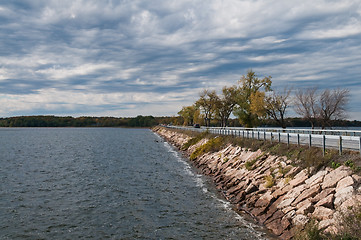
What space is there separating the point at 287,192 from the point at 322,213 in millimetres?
3127

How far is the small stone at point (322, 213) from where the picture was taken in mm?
10105

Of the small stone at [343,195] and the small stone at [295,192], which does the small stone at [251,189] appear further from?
the small stone at [343,195]

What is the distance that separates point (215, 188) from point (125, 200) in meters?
6.15

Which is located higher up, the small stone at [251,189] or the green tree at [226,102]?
the green tree at [226,102]

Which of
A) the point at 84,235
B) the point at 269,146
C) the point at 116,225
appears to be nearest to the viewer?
the point at 84,235

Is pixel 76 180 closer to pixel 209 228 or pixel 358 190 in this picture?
pixel 209 228

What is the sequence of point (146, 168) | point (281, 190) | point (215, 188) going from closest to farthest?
point (281, 190)
point (215, 188)
point (146, 168)

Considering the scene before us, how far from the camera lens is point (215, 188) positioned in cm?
1952

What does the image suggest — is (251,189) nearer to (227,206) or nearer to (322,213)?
(227,206)

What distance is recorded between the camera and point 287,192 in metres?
13.5

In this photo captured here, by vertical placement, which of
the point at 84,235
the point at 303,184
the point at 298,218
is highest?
the point at 303,184

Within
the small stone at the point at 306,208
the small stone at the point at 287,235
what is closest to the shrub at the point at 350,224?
the small stone at the point at 306,208

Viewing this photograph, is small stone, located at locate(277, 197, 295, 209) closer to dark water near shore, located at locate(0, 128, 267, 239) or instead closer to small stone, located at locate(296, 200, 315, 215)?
small stone, located at locate(296, 200, 315, 215)

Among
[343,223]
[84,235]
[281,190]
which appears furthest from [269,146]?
[84,235]
